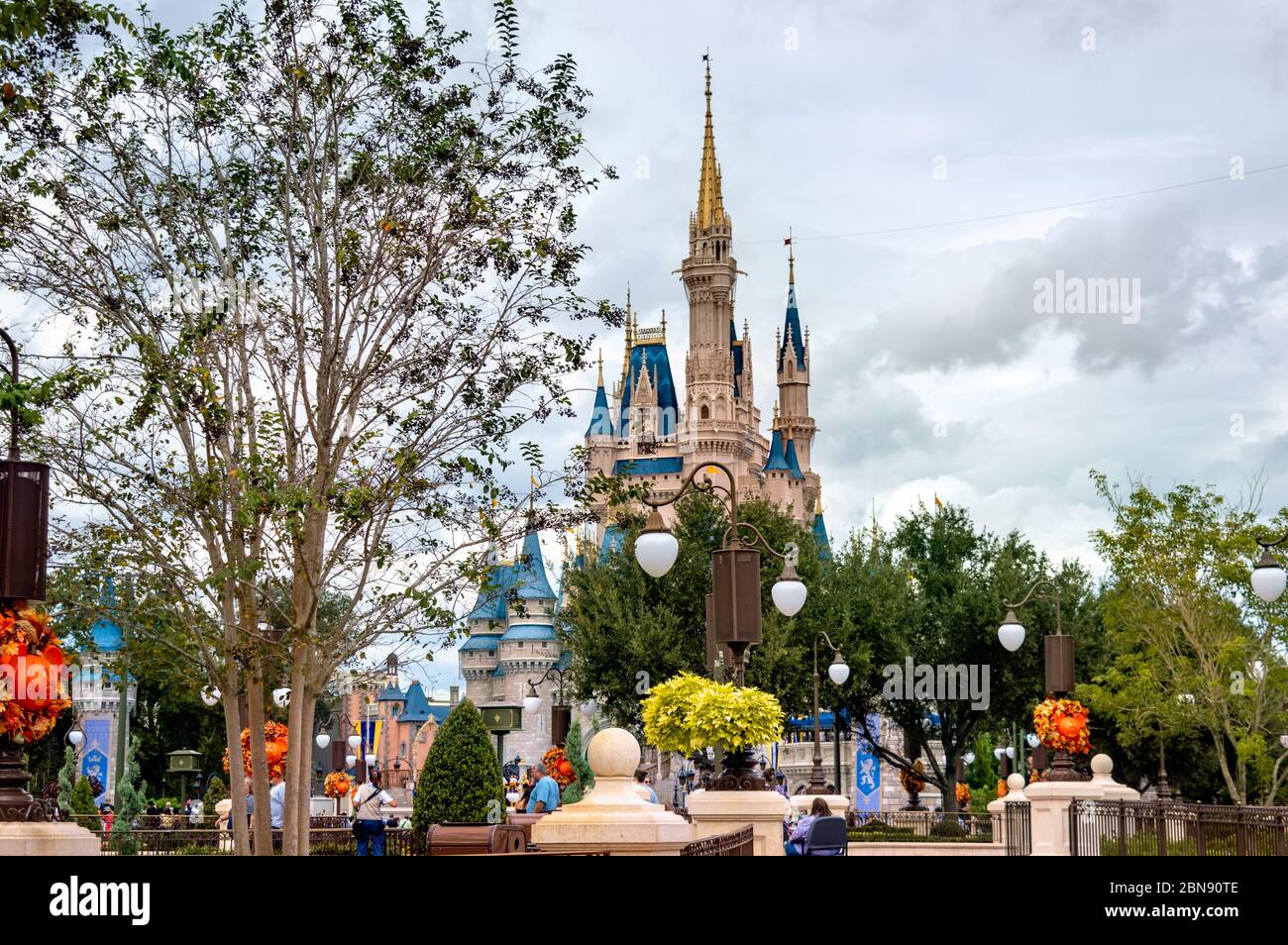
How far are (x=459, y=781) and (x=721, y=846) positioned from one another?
1433cm

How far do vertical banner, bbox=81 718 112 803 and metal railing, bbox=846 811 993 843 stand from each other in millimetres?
44503

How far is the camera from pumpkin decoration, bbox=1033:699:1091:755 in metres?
27.8

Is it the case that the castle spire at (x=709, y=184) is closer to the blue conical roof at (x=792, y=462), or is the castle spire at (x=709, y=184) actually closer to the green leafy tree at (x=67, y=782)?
the blue conical roof at (x=792, y=462)

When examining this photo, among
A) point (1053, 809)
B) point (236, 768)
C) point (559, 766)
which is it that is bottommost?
point (1053, 809)

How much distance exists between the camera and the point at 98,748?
81.8 metres

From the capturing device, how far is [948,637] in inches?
2269

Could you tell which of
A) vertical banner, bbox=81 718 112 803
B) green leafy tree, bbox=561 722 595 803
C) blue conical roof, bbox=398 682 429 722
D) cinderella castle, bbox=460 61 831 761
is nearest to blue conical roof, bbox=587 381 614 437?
cinderella castle, bbox=460 61 831 761

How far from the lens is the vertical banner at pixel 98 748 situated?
252ft

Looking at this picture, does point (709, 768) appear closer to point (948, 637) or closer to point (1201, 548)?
point (948, 637)

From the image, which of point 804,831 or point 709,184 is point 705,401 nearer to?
point 709,184

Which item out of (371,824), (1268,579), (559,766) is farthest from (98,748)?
(1268,579)
